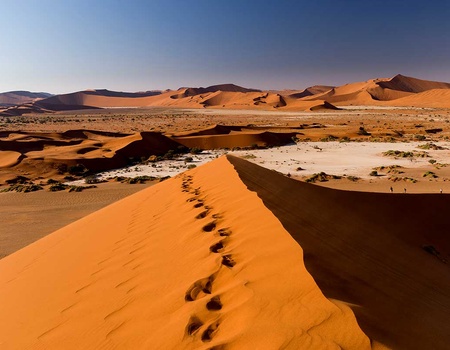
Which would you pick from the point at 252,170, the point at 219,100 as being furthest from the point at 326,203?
the point at 219,100

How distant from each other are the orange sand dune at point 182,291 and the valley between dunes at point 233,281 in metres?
0.01

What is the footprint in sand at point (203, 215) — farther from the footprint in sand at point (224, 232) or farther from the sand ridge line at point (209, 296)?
the footprint in sand at point (224, 232)

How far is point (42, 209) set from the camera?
541 inches

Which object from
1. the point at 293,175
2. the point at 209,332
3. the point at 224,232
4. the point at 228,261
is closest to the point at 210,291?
the point at 228,261

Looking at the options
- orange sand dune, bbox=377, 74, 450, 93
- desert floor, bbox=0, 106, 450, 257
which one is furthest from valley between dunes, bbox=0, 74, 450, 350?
orange sand dune, bbox=377, 74, 450, 93

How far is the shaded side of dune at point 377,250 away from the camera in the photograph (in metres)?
2.86

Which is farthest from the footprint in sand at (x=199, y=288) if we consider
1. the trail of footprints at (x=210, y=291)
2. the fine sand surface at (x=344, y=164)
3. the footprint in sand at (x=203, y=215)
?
the fine sand surface at (x=344, y=164)

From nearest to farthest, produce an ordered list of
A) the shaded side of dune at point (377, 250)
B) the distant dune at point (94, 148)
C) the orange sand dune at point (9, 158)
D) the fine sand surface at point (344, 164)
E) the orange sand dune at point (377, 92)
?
the shaded side of dune at point (377, 250)
the fine sand surface at point (344, 164)
the distant dune at point (94, 148)
the orange sand dune at point (9, 158)
the orange sand dune at point (377, 92)

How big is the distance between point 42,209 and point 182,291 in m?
12.3

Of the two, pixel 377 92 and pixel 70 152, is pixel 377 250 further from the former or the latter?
pixel 377 92

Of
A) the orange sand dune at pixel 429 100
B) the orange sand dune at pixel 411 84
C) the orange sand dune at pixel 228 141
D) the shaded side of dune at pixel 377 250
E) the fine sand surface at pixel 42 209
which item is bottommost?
the fine sand surface at pixel 42 209

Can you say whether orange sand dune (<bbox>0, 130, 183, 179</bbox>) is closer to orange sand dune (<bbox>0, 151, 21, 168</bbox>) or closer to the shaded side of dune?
orange sand dune (<bbox>0, 151, 21, 168</bbox>)

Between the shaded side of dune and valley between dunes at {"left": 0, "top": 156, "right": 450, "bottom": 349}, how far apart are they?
23 mm

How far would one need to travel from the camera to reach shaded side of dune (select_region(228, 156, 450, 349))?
286cm
